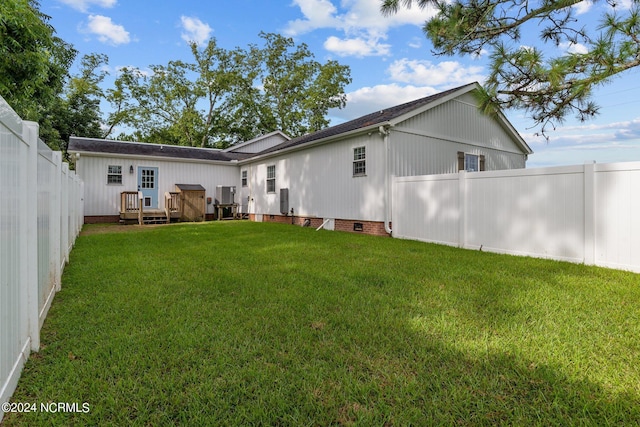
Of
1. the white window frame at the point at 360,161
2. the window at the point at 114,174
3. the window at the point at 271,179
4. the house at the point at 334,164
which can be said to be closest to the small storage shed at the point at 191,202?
the house at the point at 334,164

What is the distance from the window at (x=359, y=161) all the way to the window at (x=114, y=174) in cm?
1010

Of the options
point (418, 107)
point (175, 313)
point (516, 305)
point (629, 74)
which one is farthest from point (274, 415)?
point (418, 107)

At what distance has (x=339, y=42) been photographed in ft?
51.4

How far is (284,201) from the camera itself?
12.6m

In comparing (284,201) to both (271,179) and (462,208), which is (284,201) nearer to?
(271,179)

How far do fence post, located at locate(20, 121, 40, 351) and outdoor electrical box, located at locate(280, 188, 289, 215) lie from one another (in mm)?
10202

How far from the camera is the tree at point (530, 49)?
15.5 ft

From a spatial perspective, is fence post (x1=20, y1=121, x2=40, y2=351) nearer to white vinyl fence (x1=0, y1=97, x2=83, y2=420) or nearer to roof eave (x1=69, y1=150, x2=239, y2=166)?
white vinyl fence (x1=0, y1=97, x2=83, y2=420)

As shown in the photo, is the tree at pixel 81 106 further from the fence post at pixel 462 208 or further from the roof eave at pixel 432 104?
the fence post at pixel 462 208

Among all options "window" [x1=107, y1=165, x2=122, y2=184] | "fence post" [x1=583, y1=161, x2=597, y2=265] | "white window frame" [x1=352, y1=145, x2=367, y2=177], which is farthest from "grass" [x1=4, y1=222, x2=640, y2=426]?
"window" [x1=107, y1=165, x2=122, y2=184]

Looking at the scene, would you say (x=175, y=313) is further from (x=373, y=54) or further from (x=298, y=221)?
(x=373, y=54)

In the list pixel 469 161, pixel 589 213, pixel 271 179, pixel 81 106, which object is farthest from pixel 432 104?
pixel 81 106

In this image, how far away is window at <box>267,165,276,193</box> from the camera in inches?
532

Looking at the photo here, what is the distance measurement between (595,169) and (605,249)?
4.00 ft
